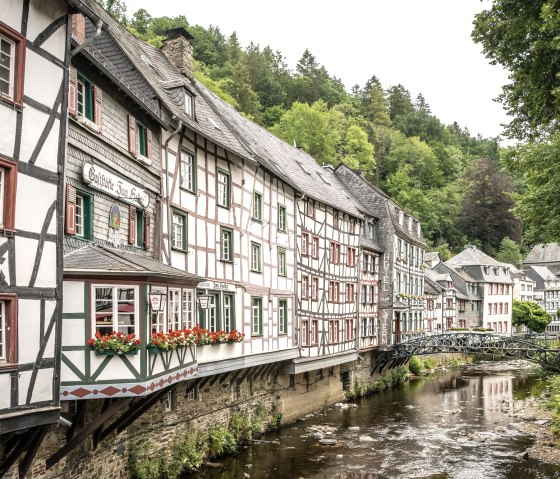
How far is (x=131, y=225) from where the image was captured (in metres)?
14.8

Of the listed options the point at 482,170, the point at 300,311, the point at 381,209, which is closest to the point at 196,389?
the point at 300,311

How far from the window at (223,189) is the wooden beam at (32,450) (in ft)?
34.4

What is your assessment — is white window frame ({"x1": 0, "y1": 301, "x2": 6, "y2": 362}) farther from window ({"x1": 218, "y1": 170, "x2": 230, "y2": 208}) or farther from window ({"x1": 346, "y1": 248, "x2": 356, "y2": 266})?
window ({"x1": 346, "y1": 248, "x2": 356, "y2": 266})

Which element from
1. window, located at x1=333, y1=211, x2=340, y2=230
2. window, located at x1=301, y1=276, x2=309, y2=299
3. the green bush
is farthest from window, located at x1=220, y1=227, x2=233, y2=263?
the green bush

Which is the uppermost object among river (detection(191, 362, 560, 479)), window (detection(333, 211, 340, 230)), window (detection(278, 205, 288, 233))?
window (detection(333, 211, 340, 230))

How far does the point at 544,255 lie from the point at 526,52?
268 ft

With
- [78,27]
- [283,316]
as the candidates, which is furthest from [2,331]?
[283,316]

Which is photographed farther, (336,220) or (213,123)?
(336,220)

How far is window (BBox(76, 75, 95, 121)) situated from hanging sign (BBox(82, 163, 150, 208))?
1.07 m

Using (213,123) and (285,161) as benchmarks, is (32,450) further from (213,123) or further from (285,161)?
(285,161)

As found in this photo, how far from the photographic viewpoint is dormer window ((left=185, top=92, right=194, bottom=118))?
1884cm

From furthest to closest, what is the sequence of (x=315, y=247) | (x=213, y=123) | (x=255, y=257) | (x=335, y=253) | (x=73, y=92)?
(x=335, y=253)
(x=315, y=247)
(x=255, y=257)
(x=213, y=123)
(x=73, y=92)

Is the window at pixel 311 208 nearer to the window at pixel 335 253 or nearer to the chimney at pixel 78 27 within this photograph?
the window at pixel 335 253

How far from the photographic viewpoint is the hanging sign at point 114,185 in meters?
12.9
